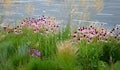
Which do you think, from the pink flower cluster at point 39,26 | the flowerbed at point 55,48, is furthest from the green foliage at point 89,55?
the pink flower cluster at point 39,26

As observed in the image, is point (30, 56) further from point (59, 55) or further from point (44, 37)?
point (44, 37)

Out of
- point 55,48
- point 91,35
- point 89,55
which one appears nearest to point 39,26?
point 91,35

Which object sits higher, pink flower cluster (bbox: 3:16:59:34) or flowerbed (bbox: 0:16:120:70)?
pink flower cluster (bbox: 3:16:59:34)

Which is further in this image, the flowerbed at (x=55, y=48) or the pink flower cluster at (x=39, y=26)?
the pink flower cluster at (x=39, y=26)

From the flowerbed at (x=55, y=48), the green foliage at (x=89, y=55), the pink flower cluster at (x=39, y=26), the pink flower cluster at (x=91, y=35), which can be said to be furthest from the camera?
the pink flower cluster at (x=39, y=26)

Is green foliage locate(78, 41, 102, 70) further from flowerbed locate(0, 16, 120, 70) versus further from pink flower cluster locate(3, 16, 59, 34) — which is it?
pink flower cluster locate(3, 16, 59, 34)

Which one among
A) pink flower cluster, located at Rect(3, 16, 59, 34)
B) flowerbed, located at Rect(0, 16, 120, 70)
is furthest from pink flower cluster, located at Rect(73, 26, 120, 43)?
pink flower cluster, located at Rect(3, 16, 59, 34)

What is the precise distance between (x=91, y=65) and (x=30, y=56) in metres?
0.74

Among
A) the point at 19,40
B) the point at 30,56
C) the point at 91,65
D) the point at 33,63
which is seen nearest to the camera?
the point at 33,63

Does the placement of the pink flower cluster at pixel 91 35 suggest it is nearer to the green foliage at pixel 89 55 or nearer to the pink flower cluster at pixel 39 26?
the green foliage at pixel 89 55

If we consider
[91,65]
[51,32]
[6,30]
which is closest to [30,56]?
[91,65]

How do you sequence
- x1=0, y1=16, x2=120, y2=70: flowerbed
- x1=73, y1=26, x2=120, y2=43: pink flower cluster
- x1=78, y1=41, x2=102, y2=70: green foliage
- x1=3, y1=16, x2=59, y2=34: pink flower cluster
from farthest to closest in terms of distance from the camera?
x1=3, y1=16, x2=59, y2=34: pink flower cluster < x1=73, y1=26, x2=120, y2=43: pink flower cluster < x1=78, y1=41, x2=102, y2=70: green foliage < x1=0, y1=16, x2=120, y2=70: flowerbed

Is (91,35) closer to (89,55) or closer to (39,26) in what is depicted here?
(89,55)

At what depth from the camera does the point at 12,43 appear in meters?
4.61
